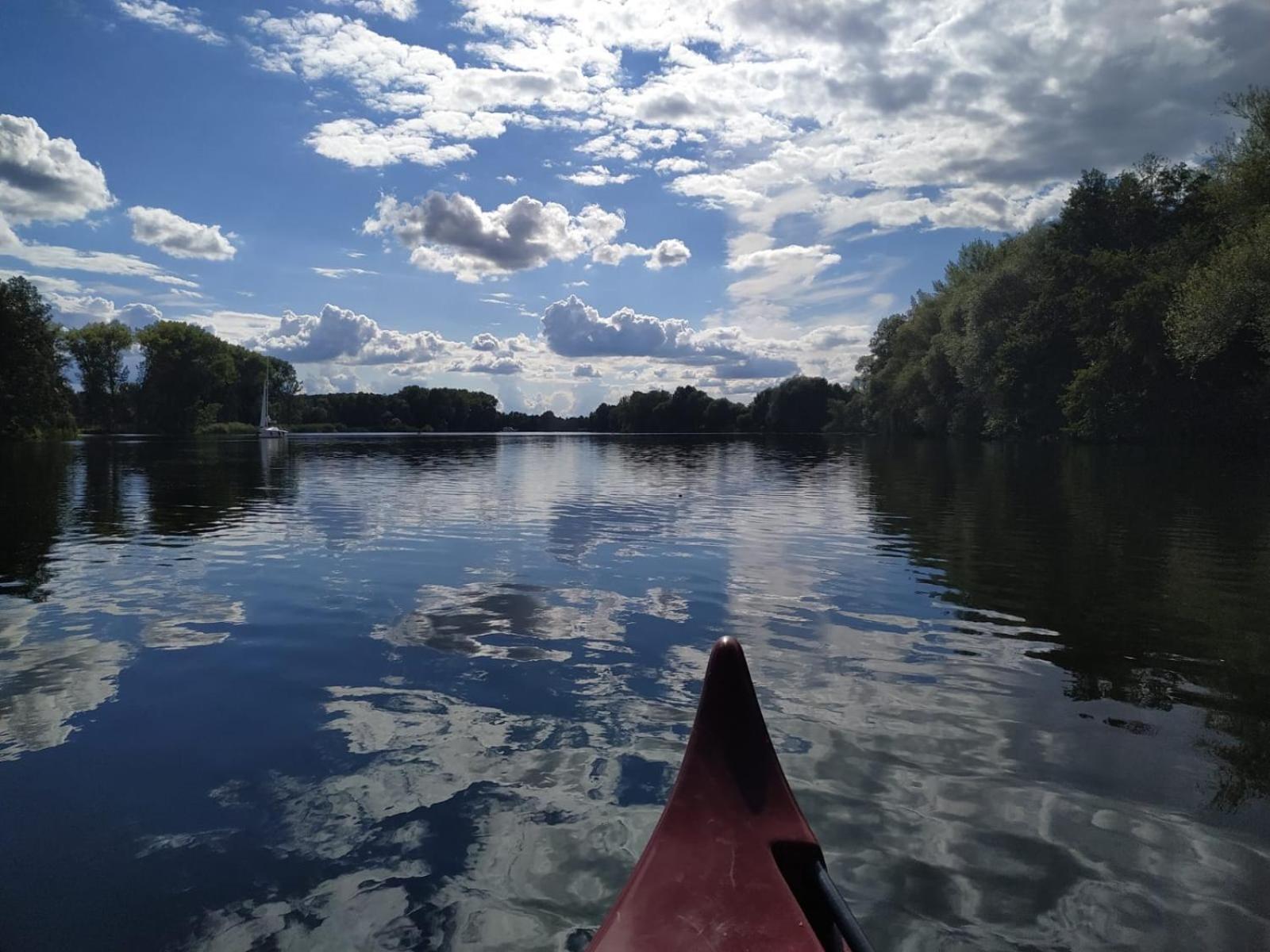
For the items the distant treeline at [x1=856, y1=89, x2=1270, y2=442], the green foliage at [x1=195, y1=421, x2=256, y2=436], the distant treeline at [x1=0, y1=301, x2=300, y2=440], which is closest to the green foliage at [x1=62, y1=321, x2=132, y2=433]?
the distant treeline at [x1=0, y1=301, x2=300, y2=440]

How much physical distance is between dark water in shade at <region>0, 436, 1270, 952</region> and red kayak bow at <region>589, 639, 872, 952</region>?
113 centimetres

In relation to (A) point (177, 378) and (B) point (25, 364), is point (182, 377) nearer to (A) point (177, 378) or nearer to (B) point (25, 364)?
(A) point (177, 378)

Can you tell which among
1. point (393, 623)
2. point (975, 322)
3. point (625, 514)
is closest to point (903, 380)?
point (975, 322)

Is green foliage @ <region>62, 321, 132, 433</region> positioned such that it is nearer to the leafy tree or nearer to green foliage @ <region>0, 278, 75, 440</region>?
the leafy tree

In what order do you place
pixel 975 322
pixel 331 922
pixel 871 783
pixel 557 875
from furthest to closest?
pixel 975 322 → pixel 871 783 → pixel 557 875 → pixel 331 922

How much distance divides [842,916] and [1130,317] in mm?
68642

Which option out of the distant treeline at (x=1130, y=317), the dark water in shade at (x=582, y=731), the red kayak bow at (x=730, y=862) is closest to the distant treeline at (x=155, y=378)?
the distant treeline at (x=1130, y=317)

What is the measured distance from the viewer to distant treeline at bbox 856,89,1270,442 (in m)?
48.2

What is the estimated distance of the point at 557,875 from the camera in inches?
228

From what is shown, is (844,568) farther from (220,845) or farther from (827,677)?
(220,845)

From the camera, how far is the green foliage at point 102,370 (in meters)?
143

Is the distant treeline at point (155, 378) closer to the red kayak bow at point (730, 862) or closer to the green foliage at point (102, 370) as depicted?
the green foliage at point (102, 370)

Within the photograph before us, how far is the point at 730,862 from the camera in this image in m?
4.50

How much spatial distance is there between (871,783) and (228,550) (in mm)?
17252
